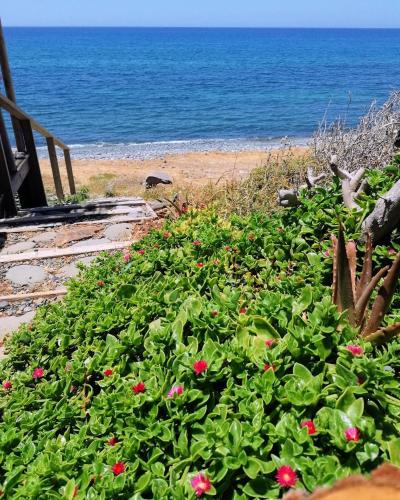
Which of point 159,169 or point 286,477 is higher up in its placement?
point 286,477

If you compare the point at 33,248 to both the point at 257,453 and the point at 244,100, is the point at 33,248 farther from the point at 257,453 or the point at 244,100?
the point at 244,100

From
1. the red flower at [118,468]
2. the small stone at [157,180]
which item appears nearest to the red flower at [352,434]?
the red flower at [118,468]

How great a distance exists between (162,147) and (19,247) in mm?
19108

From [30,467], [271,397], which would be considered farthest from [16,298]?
[271,397]

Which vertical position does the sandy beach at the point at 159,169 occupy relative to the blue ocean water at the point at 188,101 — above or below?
above

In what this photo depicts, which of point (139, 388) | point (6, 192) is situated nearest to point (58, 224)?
point (6, 192)

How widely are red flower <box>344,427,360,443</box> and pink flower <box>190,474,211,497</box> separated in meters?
0.49

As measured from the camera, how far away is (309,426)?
172 cm

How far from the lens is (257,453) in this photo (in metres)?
1.72

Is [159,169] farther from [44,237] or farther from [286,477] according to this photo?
[286,477]

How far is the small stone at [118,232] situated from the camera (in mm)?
5371

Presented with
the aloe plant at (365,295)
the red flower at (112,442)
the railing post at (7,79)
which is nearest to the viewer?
the red flower at (112,442)

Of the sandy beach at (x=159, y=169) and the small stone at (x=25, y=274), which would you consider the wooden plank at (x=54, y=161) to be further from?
the small stone at (x=25, y=274)

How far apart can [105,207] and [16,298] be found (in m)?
3.09
